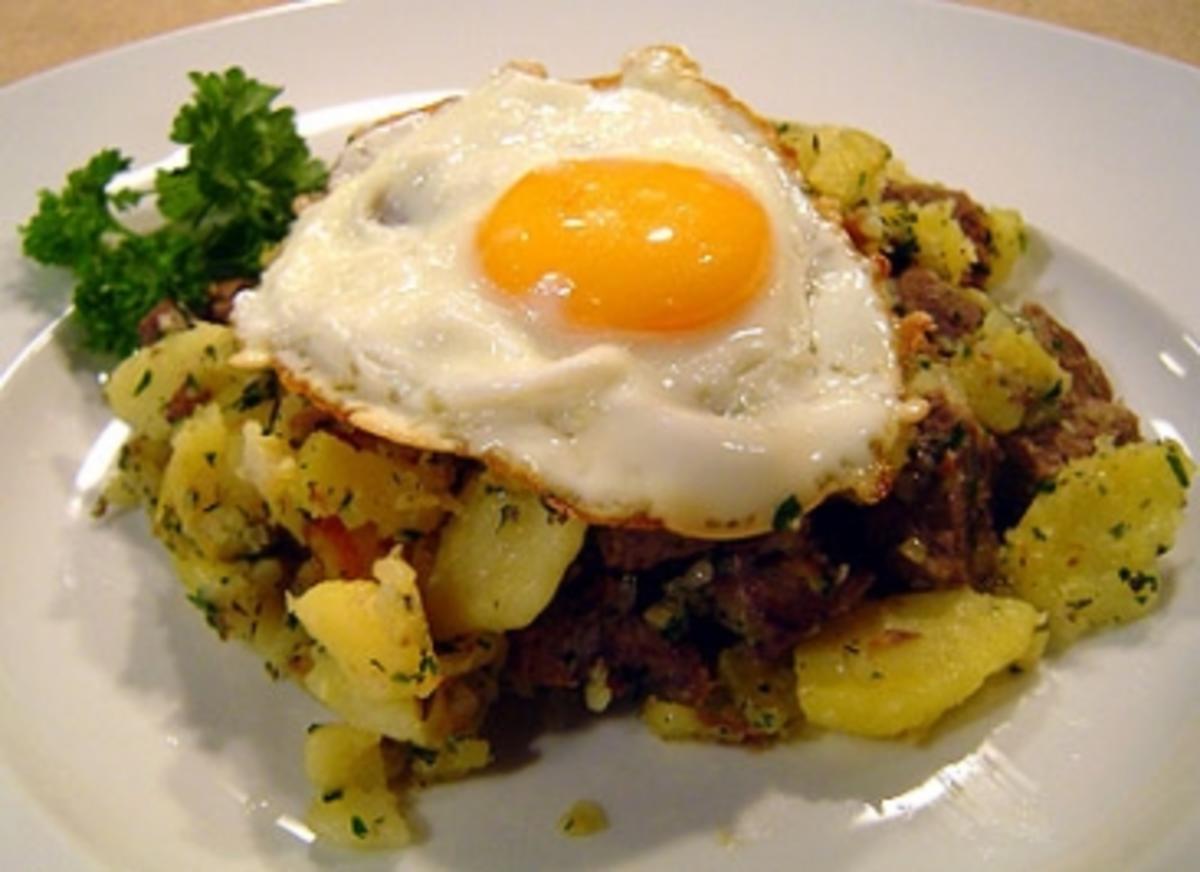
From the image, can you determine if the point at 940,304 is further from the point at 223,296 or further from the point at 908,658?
the point at 223,296

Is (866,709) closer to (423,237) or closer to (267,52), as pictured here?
(423,237)

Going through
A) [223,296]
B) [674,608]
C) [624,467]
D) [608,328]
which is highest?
[608,328]

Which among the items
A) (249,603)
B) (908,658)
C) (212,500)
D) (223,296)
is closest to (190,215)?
(223,296)

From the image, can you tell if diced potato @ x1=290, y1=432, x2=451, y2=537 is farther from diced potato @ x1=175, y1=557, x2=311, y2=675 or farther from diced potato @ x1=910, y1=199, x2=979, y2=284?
diced potato @ x1=910, y1=199, x2=979, y2=284

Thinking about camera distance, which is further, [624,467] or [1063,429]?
[1063,429]

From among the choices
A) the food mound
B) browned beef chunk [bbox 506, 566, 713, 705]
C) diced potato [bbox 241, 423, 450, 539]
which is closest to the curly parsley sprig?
the food mound

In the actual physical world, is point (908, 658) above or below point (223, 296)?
below
